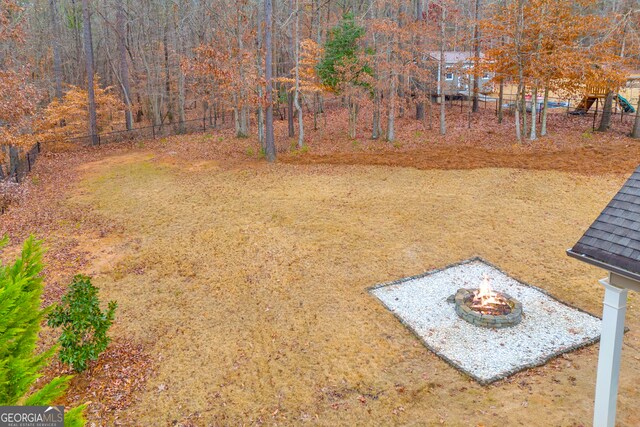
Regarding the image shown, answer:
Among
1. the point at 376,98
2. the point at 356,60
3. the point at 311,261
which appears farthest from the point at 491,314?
the point at 356,60

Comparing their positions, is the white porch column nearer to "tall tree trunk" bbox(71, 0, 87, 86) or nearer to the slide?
the slide

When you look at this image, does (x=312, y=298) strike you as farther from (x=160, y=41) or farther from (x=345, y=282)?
(x=160, y=41)

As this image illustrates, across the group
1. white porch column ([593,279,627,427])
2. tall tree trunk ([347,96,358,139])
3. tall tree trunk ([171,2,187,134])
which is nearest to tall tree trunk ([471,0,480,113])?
tall tree trunk ([347,96,358,139])

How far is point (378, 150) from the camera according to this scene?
21.4 meters

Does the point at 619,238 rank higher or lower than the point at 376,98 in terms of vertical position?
lower

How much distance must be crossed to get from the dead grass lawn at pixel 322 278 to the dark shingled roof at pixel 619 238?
2.48 m

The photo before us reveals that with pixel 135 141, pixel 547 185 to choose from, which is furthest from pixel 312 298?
pixel 135 141

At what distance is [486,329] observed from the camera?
323 inches

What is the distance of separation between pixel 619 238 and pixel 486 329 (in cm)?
367

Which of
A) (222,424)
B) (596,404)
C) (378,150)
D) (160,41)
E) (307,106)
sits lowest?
(222,424)

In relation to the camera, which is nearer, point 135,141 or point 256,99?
point 256,99

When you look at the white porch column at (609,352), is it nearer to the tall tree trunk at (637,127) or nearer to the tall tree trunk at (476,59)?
the tall tree trunk at (476,59)

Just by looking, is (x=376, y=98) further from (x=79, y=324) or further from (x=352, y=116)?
(x=79, y=324)

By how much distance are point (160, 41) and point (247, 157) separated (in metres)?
15.4
